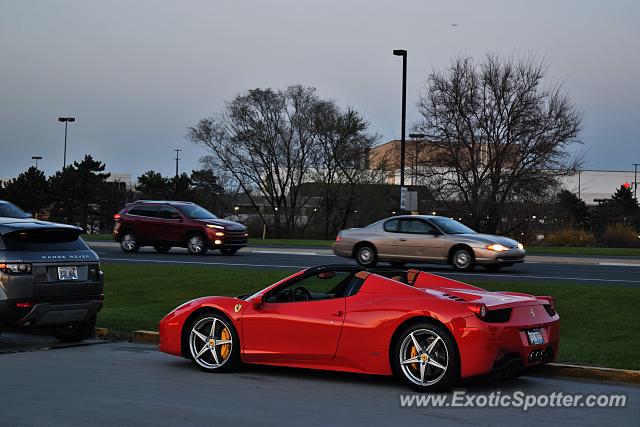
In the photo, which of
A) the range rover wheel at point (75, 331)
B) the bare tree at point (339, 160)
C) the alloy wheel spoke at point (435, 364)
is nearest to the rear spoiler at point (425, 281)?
the alloy wheel spoke at point (435, 364)

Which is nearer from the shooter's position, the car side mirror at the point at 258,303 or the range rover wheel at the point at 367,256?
the car side mirror at the point at 258,303

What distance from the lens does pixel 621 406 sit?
770 cm

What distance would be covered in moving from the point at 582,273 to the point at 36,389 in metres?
17.4

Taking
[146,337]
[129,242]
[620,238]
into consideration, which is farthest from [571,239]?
[146,337]

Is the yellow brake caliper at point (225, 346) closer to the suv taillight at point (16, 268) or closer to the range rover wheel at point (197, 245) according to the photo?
the suv taillight at point (16, 268)

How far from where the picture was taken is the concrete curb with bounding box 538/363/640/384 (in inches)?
357

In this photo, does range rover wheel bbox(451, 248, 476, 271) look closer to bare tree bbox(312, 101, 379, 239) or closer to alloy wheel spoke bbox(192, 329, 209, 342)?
alloy wheel spoke bbox(192, 329, 209, 342)

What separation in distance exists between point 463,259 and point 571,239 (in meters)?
25.2

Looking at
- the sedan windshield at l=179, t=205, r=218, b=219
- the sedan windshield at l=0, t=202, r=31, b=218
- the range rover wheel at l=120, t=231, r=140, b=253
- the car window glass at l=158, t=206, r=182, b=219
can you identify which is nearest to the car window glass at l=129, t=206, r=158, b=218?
the car window glass at l=158, t=206, r=182, b=219

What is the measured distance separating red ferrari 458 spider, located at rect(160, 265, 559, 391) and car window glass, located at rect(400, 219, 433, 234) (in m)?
13.8

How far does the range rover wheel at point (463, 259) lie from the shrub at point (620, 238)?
24.5m

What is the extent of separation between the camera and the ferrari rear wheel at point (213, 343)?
9266mm

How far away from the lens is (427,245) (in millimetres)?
22766

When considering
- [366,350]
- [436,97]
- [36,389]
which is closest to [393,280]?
[366,350]
